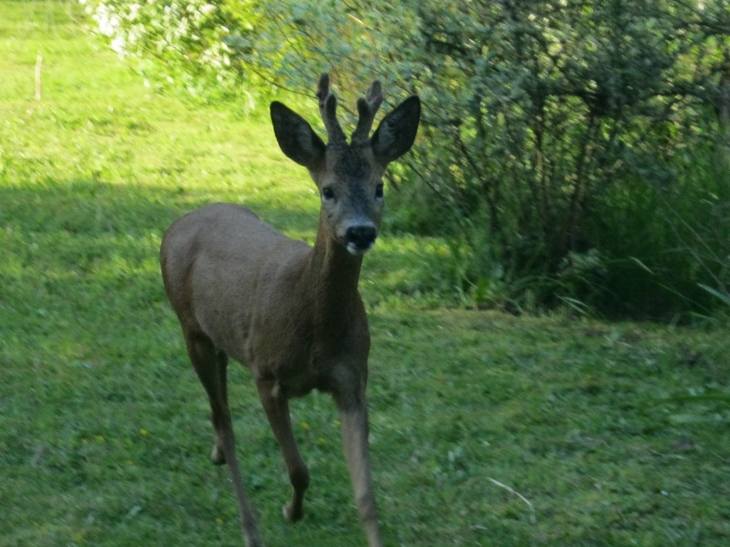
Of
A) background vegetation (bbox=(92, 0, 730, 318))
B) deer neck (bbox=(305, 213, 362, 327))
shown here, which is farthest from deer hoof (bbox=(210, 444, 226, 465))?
background vegetation (bbox=(92, 0, 730, 318))

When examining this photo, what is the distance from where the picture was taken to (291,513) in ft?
18.0

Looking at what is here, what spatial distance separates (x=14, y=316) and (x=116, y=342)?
0.91 m

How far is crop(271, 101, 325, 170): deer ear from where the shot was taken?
5.16 meters

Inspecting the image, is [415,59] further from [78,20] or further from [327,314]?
[78,20]

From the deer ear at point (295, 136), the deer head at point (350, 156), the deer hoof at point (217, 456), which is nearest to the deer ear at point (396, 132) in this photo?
the deer head at point (350, 156)

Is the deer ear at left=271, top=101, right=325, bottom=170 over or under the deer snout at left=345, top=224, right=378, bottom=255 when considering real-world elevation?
over

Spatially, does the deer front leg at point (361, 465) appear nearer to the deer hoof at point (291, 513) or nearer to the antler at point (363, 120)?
the deer hoof at point (291, 513)

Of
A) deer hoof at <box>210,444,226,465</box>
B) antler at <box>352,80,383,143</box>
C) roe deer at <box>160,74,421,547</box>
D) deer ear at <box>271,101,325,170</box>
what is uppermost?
antler at <box>352,80,383,143</box>

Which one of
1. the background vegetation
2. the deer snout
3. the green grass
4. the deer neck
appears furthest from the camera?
the background vegetation

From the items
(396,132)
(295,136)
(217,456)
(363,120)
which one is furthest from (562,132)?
(217,456)

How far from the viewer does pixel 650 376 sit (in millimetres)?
7191

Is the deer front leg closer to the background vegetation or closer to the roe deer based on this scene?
the roe deer

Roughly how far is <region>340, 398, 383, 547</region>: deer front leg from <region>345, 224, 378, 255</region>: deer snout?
75 cm

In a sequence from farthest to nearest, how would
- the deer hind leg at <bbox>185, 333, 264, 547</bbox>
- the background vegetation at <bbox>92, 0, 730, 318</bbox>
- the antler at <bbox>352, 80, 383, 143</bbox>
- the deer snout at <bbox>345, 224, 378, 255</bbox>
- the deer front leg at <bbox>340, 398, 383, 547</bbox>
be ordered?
the background vegetation at <bbox>92, 0, 730, 318</bbox>
the deer hind leg at <bbox>185, 333, 264, 547</bbox>
the antler at <bbox>352, 80, 383, 143</bbox>
the deer front leg at <bbox>340, 398, 383, 547</bbox>
the deer snout at <bbox>345, 224, 378, 255</bbox>
